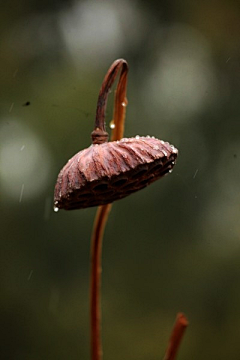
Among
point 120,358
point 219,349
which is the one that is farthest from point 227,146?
point 120,358

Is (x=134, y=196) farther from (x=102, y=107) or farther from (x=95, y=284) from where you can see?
(x=102, y=107)

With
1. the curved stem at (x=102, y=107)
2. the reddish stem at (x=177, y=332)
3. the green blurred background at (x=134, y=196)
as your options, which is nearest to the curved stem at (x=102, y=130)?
the curved stem at (x=102, y=107)

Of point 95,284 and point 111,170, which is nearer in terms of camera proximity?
point 111,170

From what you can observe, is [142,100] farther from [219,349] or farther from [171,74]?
[219,349]

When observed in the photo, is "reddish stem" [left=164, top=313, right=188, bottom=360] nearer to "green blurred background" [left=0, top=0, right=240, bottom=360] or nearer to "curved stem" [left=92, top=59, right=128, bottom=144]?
"curved stem" [left=92, top=59, right=128, bottom=144]

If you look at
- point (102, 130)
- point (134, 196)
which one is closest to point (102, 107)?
point (102, 130)

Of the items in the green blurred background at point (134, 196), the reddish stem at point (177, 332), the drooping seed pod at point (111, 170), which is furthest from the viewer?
the green blurred background at point (134, 196)

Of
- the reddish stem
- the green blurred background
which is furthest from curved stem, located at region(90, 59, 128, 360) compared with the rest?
A: the green blurred background

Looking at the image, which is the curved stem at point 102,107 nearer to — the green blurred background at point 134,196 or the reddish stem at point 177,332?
the reddish stem at point 177,332
